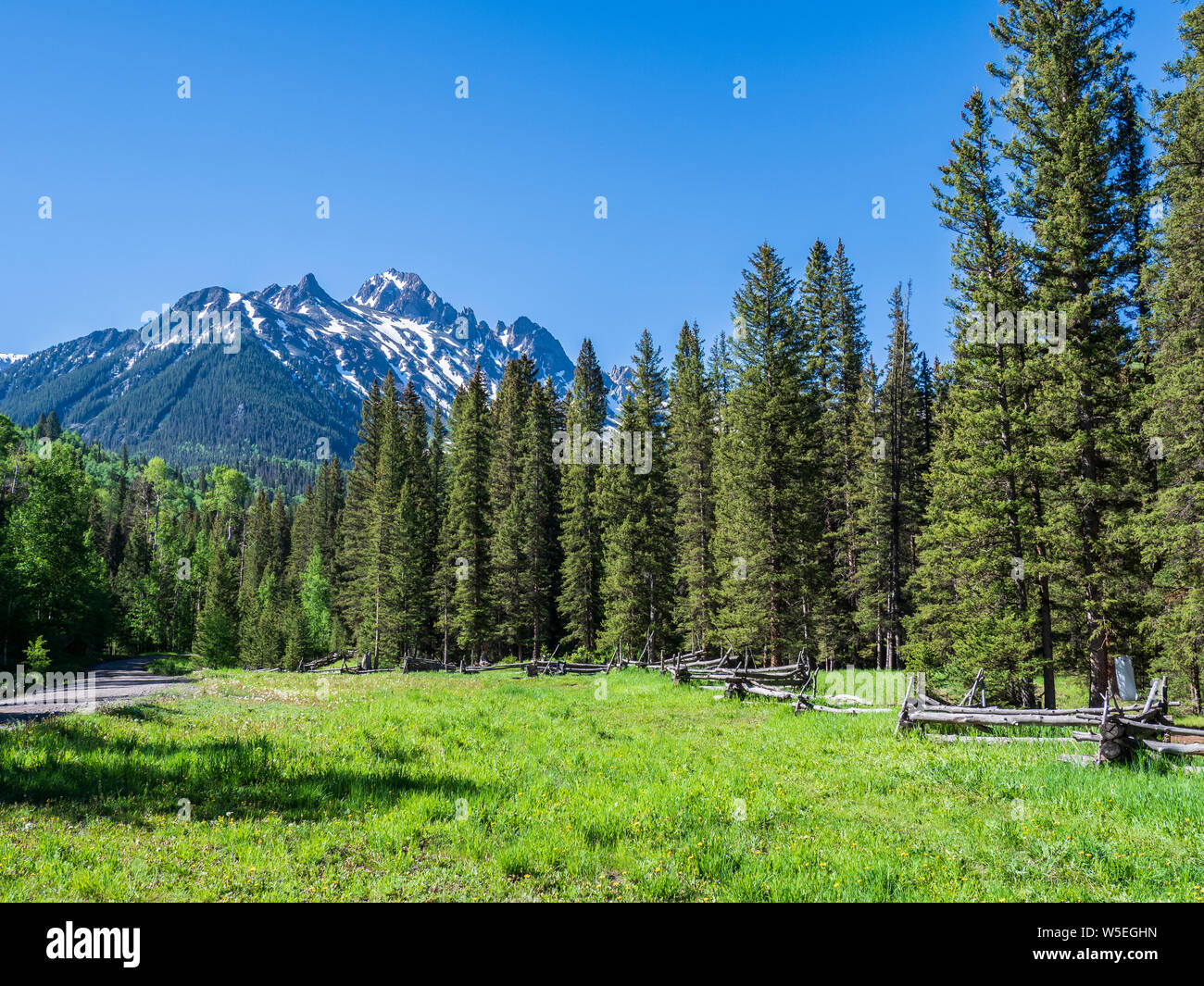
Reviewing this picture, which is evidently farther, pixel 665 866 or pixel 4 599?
pixel 4 599

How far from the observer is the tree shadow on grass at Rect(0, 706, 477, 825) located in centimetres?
865

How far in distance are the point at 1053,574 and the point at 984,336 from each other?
9.18 m

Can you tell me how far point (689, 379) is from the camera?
151ft

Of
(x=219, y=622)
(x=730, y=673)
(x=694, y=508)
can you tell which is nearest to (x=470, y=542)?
(x=694, y=508)

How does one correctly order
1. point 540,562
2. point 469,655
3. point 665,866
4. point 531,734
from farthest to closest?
point 469,655, point 540,562, point 531,734, point 665,866

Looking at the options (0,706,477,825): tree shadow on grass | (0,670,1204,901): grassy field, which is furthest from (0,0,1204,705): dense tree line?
(0,706,477,825): tree shadow on grass

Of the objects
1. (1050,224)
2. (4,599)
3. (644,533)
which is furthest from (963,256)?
(4,599)

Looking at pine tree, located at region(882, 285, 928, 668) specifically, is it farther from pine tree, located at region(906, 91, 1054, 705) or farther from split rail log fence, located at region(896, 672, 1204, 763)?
split rail log fence, located at region(896, 672, 1204, 763)

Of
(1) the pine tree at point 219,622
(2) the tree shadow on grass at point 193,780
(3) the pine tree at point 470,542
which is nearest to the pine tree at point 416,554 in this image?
(3) the pine tree at point 470,542

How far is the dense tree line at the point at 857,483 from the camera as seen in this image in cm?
2092

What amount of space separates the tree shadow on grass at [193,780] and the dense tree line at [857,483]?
20879mm
